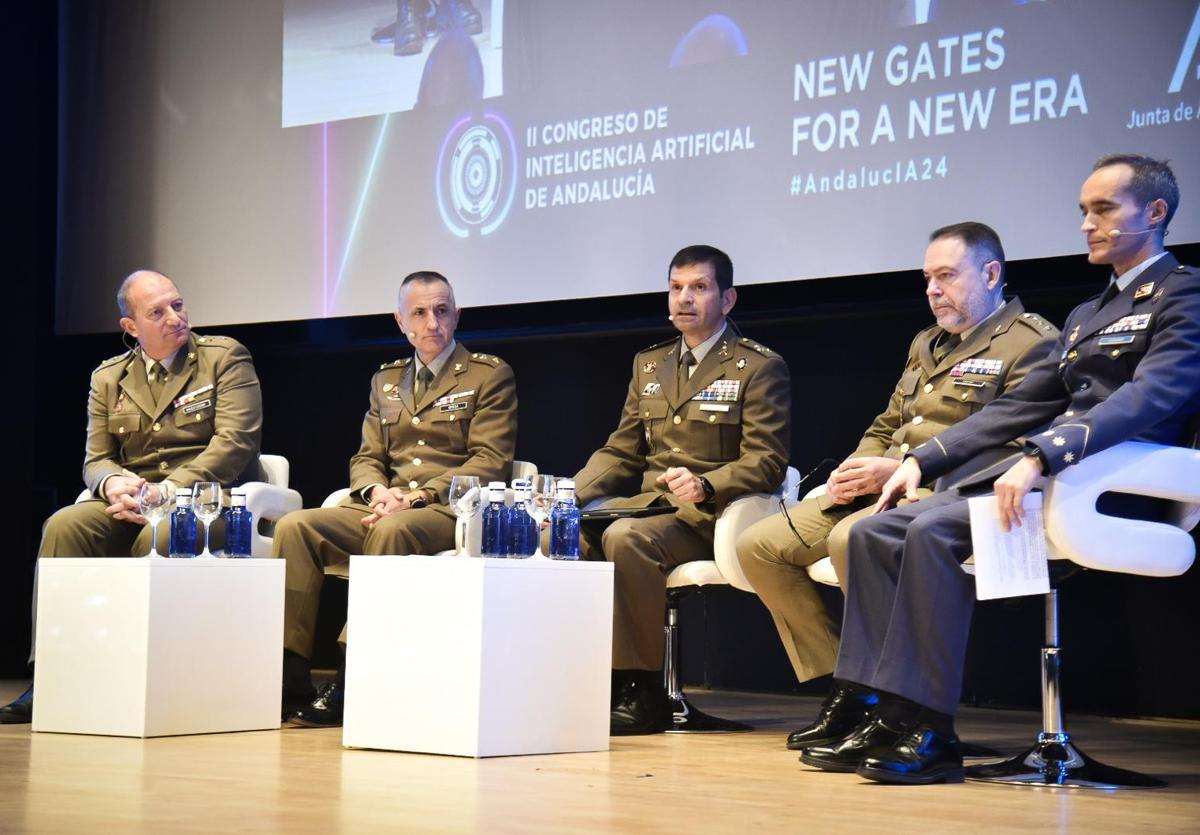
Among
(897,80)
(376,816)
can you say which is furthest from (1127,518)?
(897,80)

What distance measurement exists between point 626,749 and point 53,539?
201cm

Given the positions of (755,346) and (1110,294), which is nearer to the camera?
(1110,294)

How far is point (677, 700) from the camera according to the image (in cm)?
423

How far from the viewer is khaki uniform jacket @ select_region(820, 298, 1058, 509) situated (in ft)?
12.0

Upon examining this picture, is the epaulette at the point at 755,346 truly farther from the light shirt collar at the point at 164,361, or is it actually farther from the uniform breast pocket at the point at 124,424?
the uniform breast pocket at the point at 124,424

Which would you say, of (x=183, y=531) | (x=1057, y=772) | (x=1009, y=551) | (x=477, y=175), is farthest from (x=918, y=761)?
(x=477, y=175)

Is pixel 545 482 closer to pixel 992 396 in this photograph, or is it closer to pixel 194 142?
pixel 992 396

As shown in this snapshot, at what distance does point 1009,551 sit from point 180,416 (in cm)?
293

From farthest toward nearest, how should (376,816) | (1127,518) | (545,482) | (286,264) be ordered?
(286,264) → (545,482) → (1127,518) → (376,816)

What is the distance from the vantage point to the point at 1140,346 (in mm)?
3178

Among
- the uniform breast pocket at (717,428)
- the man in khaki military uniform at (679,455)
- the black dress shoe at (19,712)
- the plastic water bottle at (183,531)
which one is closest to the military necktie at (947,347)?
the man in khaki military uniform at (679,455)

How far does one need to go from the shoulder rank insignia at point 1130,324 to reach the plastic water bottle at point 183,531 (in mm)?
2411

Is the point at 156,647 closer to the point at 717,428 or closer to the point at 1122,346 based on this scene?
the point at 717,428

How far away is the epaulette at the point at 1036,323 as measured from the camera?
365cm
